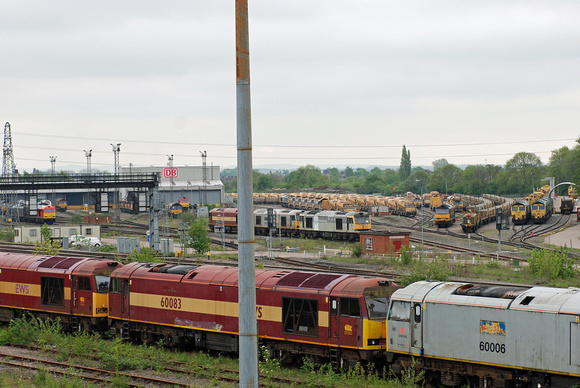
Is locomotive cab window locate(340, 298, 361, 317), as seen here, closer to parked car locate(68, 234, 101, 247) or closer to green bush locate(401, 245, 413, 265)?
green bush locate(401, 245, 413, 265)

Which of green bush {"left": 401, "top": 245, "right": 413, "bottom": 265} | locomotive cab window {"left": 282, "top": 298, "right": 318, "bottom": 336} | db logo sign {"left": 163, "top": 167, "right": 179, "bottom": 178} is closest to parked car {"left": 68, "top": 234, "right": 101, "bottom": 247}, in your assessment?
green bush {"left": 401, "top": 245, "right": 413, "bottom": 265}

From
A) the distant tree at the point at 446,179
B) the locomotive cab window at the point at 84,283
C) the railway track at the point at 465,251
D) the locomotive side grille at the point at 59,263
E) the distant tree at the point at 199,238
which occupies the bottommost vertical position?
the railway track at the point at 465,251

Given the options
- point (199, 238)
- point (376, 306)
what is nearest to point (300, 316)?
point (376, 306)

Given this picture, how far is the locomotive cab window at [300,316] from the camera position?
22578mm

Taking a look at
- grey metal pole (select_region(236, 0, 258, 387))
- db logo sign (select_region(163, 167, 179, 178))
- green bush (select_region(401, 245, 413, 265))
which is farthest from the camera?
db logo sign (select_region(163, 167, 179, 178))

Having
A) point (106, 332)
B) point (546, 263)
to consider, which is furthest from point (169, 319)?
point (546, 263)

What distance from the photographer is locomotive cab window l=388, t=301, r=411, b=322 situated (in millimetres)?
20531

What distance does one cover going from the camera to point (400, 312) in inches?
816

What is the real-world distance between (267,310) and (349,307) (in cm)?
371

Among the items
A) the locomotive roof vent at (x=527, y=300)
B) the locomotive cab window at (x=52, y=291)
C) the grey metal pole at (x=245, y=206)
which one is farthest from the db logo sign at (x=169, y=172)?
the grey metal pole at (x=245, y=206)

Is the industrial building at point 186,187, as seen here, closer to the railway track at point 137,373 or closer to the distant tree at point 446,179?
the distant tree at point 446,179

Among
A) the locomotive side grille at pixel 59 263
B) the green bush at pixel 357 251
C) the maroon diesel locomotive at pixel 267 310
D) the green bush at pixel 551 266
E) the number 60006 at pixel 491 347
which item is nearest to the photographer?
the number 60006 at pixel 491 347

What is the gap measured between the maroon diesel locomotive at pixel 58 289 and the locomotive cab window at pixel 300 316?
34.6 feet

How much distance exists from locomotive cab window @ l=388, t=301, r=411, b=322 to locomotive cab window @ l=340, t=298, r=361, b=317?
1217 millimetres
